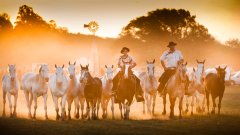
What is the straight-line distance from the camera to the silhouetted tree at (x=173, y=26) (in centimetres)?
7444

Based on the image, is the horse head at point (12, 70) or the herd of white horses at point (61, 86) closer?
the herd of white horses at point (61, 86)

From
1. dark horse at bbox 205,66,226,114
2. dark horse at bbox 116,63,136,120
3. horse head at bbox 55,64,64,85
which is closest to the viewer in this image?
horse head at bbox 55,64,64,85

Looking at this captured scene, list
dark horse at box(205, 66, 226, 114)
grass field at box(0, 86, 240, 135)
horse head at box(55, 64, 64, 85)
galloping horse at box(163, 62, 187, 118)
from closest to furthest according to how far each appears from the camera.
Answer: grass field at box(0, 86, 240, 135) < horse head at box(55, 64, 64, 85) < galloping horse at box(163, 62, 187, 118) < dark horse at box(205, 66, 226, 114)

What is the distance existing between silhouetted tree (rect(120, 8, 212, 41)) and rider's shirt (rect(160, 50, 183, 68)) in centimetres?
5267

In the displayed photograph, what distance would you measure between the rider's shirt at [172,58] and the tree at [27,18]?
54200 mm

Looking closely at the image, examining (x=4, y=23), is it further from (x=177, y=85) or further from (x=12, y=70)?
(x=177, y=85)

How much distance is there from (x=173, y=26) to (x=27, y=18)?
21.3 m

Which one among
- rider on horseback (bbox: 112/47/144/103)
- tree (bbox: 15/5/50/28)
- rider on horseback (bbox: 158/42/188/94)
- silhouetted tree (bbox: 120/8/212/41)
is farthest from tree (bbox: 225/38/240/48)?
rider on horseback (bbox: 112/47/144/103)

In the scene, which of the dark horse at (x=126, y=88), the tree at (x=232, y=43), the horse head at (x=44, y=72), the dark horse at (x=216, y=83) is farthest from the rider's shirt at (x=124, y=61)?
the tree at (x=232, y=43)

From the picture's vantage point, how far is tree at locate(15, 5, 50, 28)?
73575 millimetres

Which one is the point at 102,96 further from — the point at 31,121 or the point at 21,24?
the point at 21,24

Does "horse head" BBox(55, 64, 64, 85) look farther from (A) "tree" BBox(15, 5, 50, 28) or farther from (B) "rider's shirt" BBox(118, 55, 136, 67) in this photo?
(A) "tree" BBox(15, 5, 50, 28)

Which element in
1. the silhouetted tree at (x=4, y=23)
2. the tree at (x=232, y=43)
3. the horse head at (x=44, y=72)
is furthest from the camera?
the tree at (x=232, y=43)

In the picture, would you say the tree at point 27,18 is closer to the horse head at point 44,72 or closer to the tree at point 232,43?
the tree at point 232,43
